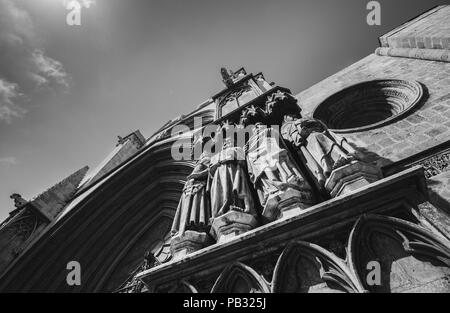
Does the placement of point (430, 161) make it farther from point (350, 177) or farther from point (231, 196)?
point (231, 196)

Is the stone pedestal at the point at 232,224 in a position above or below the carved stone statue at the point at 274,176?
below

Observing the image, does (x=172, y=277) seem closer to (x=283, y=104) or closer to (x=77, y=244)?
(x=283, y=104)

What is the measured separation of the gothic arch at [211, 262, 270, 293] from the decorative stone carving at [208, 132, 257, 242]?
0.31 m

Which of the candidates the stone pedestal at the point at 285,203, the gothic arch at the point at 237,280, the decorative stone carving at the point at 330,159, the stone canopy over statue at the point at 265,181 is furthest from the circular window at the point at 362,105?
the gothic arch at the point at 237,280

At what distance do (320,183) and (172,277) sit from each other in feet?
5.13

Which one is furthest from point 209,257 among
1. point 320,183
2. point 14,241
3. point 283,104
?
point 14,241

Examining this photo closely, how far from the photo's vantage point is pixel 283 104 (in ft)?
14.2

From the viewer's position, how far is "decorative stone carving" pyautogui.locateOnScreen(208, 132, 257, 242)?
246 centimetres

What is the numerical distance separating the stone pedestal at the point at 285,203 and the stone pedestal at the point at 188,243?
66cm

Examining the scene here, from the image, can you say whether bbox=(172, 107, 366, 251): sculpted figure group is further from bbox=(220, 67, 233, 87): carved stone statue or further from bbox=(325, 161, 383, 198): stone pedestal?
bbox=(220, 67, 233, 87): carved stone statue

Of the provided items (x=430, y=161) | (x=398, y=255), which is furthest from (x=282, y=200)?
(x=430, y=161)

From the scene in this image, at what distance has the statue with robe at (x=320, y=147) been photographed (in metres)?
2.47

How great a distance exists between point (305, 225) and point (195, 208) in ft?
4.81

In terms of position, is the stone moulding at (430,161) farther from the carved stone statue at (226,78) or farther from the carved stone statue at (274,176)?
the carved stone statue at (226,78)
